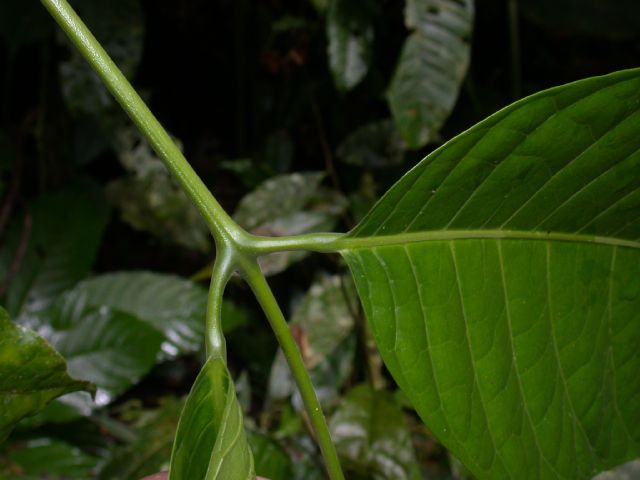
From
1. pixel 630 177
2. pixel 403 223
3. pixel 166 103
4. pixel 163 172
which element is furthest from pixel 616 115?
pixel 166 103

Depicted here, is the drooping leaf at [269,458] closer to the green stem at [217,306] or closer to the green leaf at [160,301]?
the green leaf at [160,301]

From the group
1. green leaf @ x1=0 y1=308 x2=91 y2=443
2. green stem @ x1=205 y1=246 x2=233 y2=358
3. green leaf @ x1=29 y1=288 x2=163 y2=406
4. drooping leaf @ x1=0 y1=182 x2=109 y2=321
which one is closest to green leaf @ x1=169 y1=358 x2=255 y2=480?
green stem @ x1=205 y1=246 x2=233 y2=358

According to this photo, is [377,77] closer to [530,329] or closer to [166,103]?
[166,103]

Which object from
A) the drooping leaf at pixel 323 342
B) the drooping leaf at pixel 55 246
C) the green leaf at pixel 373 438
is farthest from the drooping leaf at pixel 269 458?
the drooping leaf at pixel 55 246

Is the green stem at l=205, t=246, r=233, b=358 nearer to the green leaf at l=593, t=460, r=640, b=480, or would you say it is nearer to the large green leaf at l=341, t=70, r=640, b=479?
the large green leaf at l=341, t=70, r=640, b=479

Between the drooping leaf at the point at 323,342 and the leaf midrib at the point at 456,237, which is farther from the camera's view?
the drooping leaf at the point at 323,342
